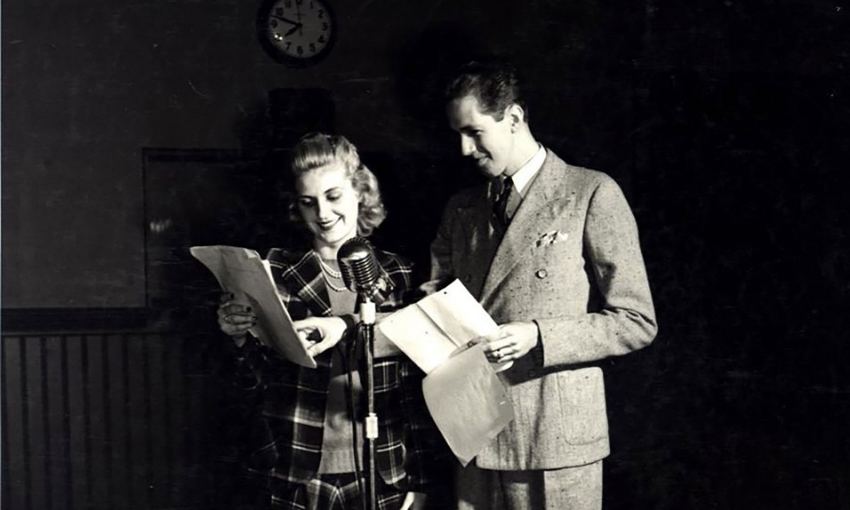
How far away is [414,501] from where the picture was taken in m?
2.26

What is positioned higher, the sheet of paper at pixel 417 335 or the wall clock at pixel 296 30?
the wall clock at pixel 296 30

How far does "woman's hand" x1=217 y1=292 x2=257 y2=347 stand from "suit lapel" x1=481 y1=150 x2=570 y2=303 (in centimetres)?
53

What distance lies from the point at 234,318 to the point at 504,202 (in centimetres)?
67

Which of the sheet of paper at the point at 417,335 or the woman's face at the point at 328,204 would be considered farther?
the woman's face at the point at 328,204

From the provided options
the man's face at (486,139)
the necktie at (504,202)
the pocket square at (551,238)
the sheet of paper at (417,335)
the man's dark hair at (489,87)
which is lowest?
the sheet of paper at (417,335)

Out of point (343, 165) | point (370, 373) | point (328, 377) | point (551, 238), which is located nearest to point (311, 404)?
point (328, 377)

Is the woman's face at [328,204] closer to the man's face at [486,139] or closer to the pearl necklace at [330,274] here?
the pearl necklace at [330,274]

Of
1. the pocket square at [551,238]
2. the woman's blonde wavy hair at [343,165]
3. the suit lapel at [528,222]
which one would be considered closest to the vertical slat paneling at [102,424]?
the woman's blonde wavy hair at [343,165]

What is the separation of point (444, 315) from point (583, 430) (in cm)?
44

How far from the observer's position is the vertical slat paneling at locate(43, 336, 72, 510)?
7.29 feet

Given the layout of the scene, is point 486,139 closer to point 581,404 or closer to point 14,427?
point 581,404

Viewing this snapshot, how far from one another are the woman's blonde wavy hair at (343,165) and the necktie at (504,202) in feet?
0.90

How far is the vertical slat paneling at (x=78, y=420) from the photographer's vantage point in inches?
87.5

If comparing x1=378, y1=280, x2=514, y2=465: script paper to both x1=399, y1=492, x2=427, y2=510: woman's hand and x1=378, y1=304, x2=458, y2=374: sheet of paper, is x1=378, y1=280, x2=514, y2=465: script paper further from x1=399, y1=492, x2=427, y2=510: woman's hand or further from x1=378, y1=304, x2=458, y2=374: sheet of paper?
x1=399, y1=492, x2=427, y2=510: woman's hand
